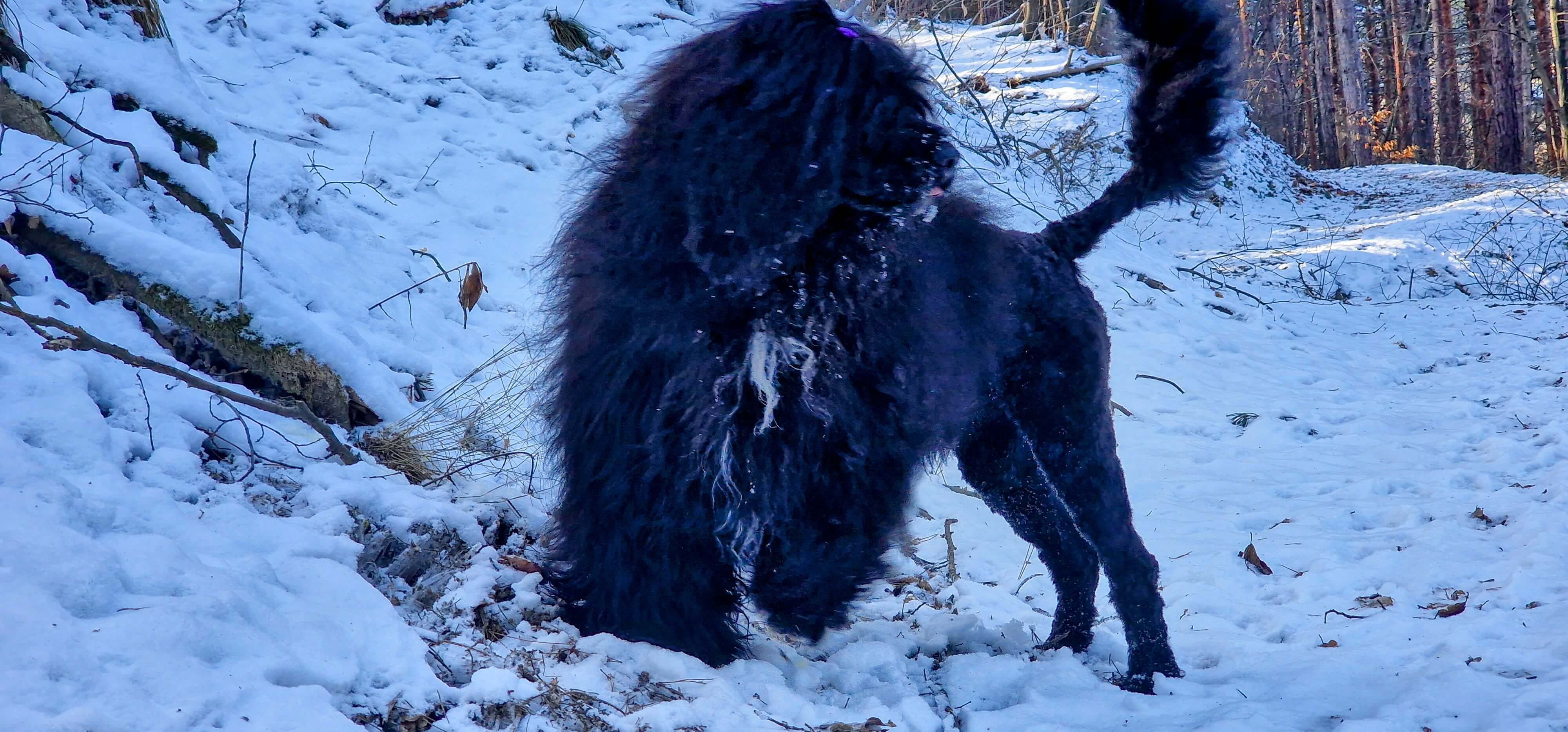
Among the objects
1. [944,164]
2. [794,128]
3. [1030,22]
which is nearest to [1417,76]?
[1030,22]

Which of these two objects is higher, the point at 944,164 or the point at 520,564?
the point at 944,164

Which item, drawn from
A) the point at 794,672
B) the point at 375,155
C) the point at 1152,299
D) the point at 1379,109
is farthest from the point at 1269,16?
the point at 794,672

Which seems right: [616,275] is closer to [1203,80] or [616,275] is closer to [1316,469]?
[1203,80]

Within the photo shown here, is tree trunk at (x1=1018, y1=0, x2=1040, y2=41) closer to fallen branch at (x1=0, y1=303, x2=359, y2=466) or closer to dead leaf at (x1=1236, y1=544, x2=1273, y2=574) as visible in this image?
dead leaf at (x1=1236, y1=544, x2=1273, y2=574)

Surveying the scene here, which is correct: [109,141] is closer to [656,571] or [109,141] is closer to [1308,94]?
[656,571]

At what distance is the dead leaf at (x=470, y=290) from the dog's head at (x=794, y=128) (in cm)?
202

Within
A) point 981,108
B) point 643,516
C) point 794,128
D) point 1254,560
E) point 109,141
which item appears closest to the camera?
point 794,128

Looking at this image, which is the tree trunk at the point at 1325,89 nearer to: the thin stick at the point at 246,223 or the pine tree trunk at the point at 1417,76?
the pine tree trunk at the point at 1417,76

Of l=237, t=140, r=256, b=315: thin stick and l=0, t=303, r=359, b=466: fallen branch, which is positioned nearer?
l=0, t=303, r=359, b=466: fallen branch

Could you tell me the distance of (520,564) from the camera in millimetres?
2580

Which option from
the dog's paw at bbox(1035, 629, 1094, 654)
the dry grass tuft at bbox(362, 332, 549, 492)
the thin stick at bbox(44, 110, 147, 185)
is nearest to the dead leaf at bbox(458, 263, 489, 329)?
A: the dry grass tuft at bbox(362, 332, 549, 492)

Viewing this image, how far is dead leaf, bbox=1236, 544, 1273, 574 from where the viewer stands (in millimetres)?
3609

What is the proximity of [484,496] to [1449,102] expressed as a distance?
2560 centimetres

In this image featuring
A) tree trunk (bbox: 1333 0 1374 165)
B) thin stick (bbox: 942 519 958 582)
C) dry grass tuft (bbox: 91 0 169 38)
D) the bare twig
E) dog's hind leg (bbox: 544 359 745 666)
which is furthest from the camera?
tree trunk (bbox: 1333 0 1374 165)
